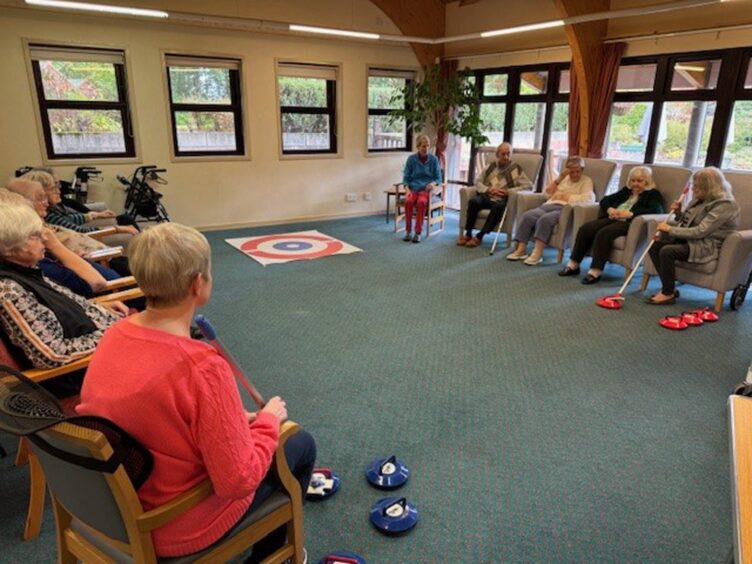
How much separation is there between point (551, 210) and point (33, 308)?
4.80 m

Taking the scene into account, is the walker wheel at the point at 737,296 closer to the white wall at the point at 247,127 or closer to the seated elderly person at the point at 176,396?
the seated elderly person at the point at 176,396

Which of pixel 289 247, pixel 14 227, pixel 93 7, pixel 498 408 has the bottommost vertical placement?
pixel 498 408

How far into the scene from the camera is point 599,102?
5.81 m

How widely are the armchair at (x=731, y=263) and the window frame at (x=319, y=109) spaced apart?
463 cm

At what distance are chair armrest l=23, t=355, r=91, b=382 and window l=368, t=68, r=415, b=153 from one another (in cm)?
650

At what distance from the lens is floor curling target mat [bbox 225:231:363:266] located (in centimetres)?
552

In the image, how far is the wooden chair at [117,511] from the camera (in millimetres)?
1003

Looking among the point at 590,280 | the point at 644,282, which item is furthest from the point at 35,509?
the point at 644,282

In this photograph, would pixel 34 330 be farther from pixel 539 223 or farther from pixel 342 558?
pixel 539 223

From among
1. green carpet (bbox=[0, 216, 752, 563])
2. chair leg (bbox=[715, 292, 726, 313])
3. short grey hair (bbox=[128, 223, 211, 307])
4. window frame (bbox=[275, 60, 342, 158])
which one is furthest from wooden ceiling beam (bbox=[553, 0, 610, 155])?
short grey hair (bbox=[128, 223, 211, 307])

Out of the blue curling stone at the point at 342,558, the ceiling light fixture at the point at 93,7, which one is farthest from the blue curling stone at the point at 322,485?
the ceiling light fixture at the point at 93,7

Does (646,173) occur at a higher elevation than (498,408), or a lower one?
higher

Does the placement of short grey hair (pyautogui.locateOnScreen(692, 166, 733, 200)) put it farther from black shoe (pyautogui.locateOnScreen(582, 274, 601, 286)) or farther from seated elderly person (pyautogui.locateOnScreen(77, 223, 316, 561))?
seated elderly person (pyautogui.locateOnScreen(77, 223, 316, 561))

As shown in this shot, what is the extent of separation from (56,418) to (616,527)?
1889 mm
